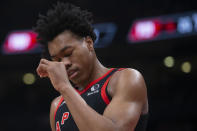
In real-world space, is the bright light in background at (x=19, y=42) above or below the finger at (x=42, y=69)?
below

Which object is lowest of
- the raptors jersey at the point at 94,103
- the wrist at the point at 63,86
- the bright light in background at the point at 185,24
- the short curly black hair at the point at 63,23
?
the bright light in background at the point at 185,24

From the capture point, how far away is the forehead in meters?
2.72

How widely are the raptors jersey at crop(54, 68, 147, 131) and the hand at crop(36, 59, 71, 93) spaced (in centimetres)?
39

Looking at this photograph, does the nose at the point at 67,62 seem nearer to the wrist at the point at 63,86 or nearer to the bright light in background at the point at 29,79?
the wrist at the point at 63,86

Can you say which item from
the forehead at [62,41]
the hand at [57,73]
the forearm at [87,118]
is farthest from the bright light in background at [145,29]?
the forearm at [87,118]

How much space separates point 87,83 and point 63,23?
0.57 meters

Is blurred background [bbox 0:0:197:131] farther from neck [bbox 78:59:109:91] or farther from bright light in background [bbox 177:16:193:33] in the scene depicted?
neck [bbox 78:59:109:91]

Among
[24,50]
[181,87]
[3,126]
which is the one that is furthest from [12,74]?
[181,87]

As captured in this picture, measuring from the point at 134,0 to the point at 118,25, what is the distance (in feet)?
4.91

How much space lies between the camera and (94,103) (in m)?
2.75

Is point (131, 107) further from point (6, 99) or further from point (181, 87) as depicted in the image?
point (6, 99)

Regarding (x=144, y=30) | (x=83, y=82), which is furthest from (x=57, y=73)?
(x=144, y=30)

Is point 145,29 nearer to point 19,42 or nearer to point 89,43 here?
point 19,42

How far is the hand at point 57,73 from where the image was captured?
2443 millimetres
